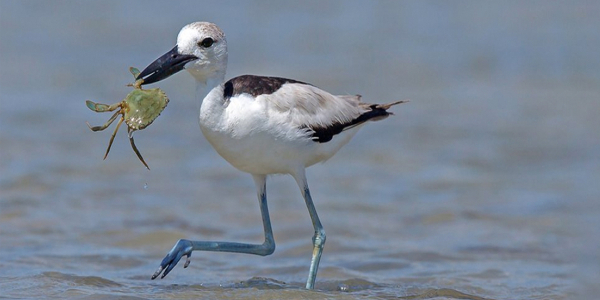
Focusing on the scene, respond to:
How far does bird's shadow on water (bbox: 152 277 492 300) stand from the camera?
1019cm

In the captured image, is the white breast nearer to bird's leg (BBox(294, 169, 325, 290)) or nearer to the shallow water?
bird's leg (BBox(294, 169, 325, 290))

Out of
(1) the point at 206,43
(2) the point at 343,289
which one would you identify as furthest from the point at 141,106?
(2) the point at 343,289

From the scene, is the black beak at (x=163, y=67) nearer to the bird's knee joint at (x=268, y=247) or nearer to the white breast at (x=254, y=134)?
the white breast at (x=254, y=134)

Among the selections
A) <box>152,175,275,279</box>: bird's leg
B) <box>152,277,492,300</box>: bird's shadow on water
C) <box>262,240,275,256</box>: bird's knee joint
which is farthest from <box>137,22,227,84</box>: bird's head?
<box>152,277,492,300</box>: bird's shadow on water

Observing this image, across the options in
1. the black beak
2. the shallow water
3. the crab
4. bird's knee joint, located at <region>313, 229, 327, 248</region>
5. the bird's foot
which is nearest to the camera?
the black beak

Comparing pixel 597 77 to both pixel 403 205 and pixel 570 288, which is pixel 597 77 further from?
pixel 570 288

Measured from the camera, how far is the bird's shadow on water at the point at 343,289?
10188 mm

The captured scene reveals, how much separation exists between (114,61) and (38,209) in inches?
345

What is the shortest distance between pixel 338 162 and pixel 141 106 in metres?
7.67

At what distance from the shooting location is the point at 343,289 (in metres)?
10.6

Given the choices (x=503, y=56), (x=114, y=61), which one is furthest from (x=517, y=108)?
(x=114, y=61)

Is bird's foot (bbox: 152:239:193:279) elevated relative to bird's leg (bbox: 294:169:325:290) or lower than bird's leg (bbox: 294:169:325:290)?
lower

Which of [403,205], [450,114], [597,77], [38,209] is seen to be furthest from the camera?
[597,77]

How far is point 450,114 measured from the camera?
62.7 feet
